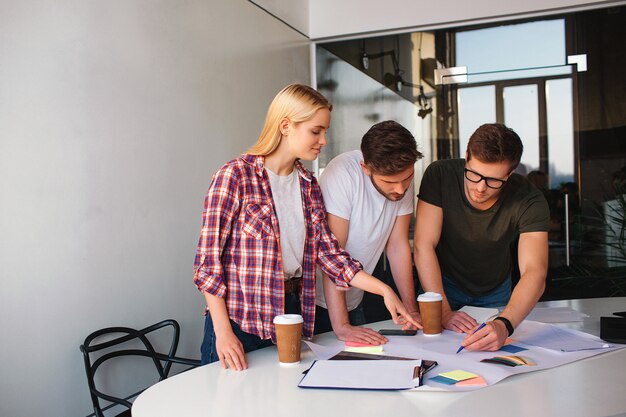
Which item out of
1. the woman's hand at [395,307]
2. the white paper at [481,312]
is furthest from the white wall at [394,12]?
the woman's hand at [395,307]

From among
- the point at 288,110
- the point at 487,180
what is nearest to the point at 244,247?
the point at 288,110

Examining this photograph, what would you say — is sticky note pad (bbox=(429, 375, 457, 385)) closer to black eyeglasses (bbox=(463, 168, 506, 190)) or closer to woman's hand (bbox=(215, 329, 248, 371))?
woman's hand (bbox=(215, 329, 248, 371))

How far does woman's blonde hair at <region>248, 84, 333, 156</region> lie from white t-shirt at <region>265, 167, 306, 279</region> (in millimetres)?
79

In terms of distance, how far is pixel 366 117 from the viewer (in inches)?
→ 209

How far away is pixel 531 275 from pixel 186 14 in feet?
7.88

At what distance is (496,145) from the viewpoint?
2.21 metres

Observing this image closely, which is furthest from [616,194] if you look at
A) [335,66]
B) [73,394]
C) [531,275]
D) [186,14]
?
[73,394]

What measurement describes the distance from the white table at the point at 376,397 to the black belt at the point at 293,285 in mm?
367

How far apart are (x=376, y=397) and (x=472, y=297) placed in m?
1.25

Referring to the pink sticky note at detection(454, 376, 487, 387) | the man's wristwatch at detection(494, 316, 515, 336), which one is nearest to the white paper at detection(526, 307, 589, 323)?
the man's wristwatch at detection(494, 316, 515, 336)

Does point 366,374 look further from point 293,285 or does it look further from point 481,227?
point 481,227

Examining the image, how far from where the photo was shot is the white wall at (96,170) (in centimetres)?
250

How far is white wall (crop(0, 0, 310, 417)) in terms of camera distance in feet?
8.20

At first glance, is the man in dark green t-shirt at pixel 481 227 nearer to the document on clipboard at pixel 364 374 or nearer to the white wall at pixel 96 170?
the document on clipboard at pixel 364 374
